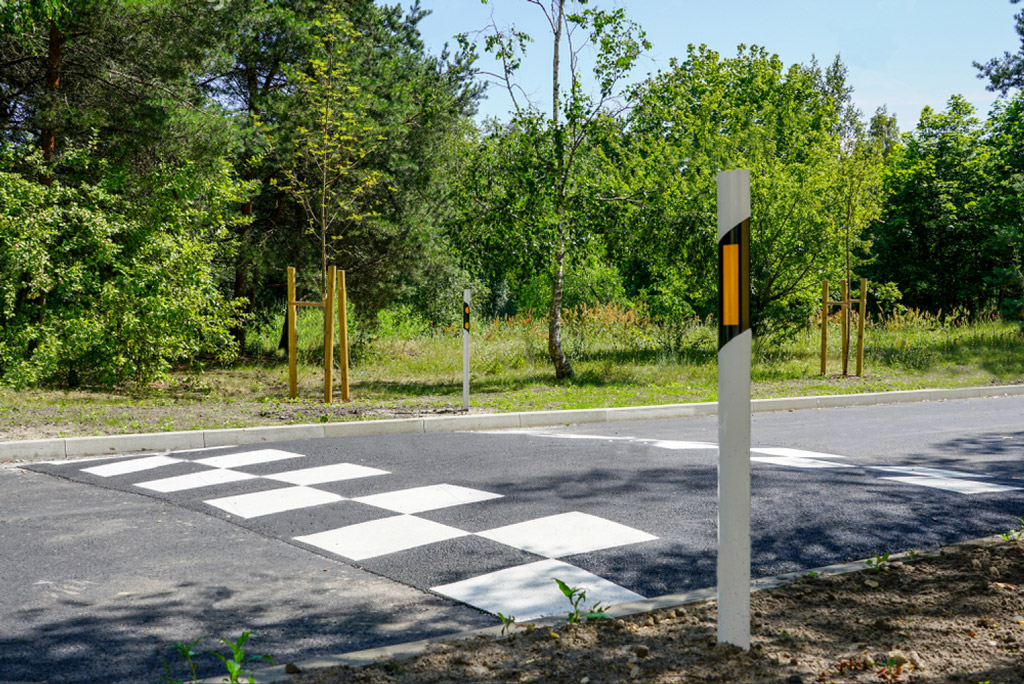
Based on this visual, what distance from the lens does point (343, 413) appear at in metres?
11.0

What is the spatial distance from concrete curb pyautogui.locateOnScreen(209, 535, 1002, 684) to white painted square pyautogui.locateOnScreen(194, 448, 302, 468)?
4.91 m

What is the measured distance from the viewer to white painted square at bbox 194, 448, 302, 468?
25.7ft

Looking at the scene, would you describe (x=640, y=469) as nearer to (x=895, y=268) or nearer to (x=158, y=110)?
(x=158, y=110)

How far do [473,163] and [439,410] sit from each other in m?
5.76

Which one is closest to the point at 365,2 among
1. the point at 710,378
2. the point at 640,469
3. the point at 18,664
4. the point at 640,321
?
the point at 640,321

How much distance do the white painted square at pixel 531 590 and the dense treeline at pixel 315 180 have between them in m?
10.9

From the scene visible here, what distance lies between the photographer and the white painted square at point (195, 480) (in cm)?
680

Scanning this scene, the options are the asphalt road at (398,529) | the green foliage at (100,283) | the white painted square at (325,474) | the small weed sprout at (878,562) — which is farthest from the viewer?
the green foliage at (100,283)

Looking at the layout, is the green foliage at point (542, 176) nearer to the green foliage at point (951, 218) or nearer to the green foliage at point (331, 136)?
the green foliage at point (331, 136)

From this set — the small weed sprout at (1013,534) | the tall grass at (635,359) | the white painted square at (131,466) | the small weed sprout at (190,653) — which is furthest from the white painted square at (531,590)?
the tall grass at (635,359)

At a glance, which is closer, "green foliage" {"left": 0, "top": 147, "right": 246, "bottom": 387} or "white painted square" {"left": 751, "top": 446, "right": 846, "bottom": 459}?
"white painted square" {"left": 751, "top": 446, "right": 846, "bottom": 459}

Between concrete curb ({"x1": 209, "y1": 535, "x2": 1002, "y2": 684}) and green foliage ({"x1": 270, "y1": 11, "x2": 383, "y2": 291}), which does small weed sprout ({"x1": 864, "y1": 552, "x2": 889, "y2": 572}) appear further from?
green foliage ({"x1": 270, "y1": 11, "x2": 383, "y2": 291})

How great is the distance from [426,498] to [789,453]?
4.00 metres

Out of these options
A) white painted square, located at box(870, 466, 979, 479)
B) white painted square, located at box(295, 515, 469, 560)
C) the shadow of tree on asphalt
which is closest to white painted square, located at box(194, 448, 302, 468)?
white painted square, located at box(295, 515, 469, 560)
